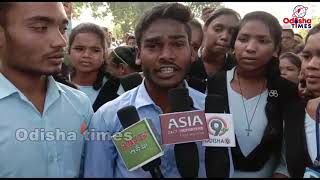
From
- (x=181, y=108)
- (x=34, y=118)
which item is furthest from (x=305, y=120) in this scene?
(x=34, y=118)

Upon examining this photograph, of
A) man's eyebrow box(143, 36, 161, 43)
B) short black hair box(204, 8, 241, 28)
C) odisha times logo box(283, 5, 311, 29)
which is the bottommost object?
odisha times logo box(283, 5, 311, 29)

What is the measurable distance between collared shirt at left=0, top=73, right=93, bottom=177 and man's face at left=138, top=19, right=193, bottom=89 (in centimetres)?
37

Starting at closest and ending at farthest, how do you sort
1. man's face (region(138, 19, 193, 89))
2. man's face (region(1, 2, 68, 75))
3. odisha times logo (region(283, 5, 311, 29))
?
man's face (region(1, 2, 68, 75)) < man's face (region(138, 19, 193, 89)) < odisha times logo (region(283, 5, 311, 29))

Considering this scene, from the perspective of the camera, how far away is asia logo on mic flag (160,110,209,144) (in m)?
1.51

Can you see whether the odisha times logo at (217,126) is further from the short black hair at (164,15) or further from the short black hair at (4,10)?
the short black hair at (4,10)

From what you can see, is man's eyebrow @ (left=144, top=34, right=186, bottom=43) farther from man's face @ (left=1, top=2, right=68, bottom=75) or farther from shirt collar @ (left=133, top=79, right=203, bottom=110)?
man's face @ (left=1, top=2, right=68, bottom=75)

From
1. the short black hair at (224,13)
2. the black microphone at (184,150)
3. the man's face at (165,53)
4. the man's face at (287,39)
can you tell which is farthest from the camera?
the man's face at (287,39)

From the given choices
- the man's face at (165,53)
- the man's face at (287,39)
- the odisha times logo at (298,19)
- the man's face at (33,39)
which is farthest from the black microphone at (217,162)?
the odisha times logo at (298,19)

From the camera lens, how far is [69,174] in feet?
5.32

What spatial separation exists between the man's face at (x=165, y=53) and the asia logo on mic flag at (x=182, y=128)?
0.87 ft

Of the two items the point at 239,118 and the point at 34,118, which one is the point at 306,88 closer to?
the point at 239,118

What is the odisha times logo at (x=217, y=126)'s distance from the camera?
1588 mm

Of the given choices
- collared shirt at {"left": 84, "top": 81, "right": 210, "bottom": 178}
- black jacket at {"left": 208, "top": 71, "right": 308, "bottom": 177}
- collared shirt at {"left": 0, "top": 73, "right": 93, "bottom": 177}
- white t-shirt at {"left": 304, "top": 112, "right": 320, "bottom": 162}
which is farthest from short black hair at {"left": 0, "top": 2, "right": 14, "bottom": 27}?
→ white t-shirt at {"left": 304, "top": 112, "right": 320, "bottom": 162}

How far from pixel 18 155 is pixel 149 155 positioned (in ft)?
1.64
